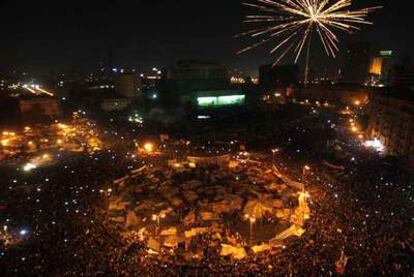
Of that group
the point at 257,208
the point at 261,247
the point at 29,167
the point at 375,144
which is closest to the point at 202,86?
the point at 375,144

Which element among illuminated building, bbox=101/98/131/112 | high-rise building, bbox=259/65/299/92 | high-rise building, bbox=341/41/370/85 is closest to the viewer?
illuminated building, bbox=101/98/131/112

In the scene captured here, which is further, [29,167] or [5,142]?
[5,142]

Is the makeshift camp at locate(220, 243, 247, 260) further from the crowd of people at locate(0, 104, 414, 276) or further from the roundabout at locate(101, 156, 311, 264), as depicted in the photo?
the crowd of people at locate(0, 104, 414, 276)

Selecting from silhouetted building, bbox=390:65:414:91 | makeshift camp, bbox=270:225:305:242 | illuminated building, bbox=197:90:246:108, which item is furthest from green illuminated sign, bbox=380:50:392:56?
makeshift camp, bbox=270:225:305:242

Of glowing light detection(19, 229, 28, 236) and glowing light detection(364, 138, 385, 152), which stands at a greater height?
glowing light detection(19, 229, 28, 236)

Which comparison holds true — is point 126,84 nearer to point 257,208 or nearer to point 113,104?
point 113,104

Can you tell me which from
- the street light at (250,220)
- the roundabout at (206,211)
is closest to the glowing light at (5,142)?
the roundabout at (206,211)

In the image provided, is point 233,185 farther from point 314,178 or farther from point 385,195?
point 385,195
